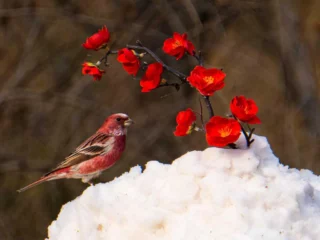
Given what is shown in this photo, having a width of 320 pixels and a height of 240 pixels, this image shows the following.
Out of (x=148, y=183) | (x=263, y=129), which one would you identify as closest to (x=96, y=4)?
(x=263, y=129)

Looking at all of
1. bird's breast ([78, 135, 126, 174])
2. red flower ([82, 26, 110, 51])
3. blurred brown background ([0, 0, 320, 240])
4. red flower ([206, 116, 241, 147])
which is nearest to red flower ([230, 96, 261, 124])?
red flower ([206, 116, 241, 147])

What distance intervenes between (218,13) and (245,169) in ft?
5.91

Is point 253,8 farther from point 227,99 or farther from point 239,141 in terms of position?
point 239,141

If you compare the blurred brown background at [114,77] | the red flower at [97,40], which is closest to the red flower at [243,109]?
the red flower at [97,40]

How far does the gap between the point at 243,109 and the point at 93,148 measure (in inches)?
20.9

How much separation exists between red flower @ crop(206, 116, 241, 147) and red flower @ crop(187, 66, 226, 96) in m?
0.06

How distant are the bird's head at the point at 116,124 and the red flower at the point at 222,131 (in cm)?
44

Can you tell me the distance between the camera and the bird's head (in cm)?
148

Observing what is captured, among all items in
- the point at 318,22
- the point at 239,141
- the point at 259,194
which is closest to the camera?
the point at 259,194

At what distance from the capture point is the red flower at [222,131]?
42.0 inches

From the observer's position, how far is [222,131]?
3.55ft

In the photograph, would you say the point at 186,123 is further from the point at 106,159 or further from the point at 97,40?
the point at 106,159

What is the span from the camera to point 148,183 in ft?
3.86

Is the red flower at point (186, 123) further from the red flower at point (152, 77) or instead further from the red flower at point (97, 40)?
the red flower at point (97, 40)
